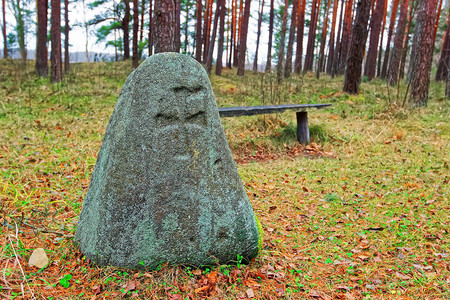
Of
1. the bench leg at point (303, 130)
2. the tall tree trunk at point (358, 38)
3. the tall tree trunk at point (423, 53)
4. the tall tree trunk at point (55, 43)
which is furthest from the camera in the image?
the tall tree trunk at point (55, 43)

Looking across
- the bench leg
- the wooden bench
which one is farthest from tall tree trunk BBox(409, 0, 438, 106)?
the bench leg

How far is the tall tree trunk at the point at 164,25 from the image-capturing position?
243 inches

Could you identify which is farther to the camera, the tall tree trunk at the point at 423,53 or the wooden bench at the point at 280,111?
the tall tree trunk at the point at 423,53

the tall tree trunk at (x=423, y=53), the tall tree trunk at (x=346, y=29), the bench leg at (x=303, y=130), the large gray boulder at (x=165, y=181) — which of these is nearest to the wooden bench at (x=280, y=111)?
the bench leg at (x=303, y=130)

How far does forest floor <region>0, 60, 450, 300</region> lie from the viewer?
2.14m

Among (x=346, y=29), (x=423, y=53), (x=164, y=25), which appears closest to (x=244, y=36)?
(x=346, y=29)

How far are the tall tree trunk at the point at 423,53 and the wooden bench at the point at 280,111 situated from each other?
151 inches

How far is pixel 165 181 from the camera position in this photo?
84.3 inches

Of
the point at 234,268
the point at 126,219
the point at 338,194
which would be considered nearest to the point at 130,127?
the point at 126,219

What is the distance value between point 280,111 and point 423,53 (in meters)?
4.87

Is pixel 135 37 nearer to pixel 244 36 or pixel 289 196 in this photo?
pixel 244 36

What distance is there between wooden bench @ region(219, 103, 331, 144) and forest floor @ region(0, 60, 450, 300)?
24 centimetres

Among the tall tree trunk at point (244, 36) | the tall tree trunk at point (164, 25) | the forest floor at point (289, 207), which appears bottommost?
the forest floor at point (289, 207)

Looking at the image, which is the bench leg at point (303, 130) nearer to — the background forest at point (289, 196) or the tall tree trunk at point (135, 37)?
the background forest at point (289, 196)
